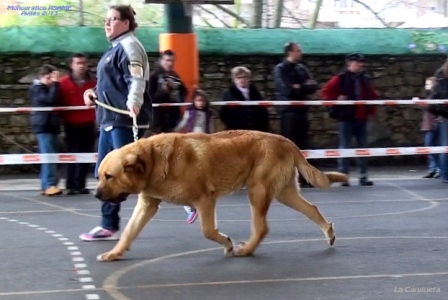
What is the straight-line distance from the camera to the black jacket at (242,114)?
13.8m

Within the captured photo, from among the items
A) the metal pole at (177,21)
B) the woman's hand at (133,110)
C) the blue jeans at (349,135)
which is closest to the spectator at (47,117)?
the metal pole at (177,21)

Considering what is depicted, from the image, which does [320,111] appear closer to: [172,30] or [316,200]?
[172,30]

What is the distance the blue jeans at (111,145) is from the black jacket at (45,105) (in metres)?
4.32

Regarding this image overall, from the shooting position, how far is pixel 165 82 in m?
13.3

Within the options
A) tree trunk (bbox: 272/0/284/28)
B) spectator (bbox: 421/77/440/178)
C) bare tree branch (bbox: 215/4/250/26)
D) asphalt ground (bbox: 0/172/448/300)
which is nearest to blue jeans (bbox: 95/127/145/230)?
asphalt ground (bbox: 0/172/448/300)

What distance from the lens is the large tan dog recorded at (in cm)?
787

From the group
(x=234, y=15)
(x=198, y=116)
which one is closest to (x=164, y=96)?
(x=198, y=116)

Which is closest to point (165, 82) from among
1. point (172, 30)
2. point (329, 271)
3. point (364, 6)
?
point (172, 30)

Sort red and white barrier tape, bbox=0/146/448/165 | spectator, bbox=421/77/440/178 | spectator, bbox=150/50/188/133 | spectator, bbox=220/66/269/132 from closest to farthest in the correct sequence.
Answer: red and white barrier tape, bbox=0/146/448/165
spectator, bbox=150/50/188/133
spectator, bbox=220/66/269/132
spectator, bbox=421/77/440/178

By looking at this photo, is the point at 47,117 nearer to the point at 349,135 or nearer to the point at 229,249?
the point at 349,135

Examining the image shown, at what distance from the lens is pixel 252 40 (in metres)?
17.1

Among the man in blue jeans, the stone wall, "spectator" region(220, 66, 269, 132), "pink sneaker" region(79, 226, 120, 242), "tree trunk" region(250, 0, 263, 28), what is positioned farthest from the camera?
"tree trunk" region(250, 0, 263, 28)

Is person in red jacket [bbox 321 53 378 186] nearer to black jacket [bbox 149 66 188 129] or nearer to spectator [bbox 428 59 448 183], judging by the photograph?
spectator [bbox 428 59 448 183]

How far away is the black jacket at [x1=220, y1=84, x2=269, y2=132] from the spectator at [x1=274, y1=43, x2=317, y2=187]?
33cm
